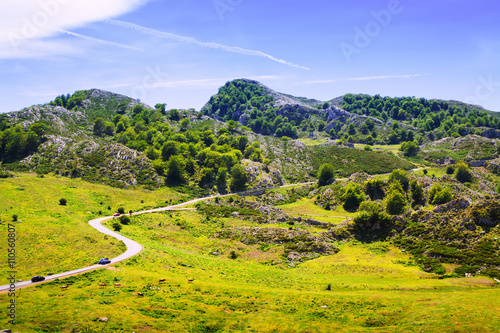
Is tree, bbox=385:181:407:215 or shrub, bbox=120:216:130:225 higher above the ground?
tree, bbox=385:181:407:215

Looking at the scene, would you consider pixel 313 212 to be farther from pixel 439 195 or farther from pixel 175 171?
pixel 175 171


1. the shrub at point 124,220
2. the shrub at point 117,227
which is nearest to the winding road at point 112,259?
the shrub at point 117,227

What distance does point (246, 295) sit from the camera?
142 feet

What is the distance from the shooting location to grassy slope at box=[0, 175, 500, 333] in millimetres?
33662

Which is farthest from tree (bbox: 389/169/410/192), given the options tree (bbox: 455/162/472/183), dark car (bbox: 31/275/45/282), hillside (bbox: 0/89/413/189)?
dark car (bbox: 31/275/45/282)

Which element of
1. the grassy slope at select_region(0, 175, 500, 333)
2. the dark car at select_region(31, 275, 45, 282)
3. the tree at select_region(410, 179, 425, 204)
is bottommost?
the grassy slope at select_region(0, 175, 500, 333)

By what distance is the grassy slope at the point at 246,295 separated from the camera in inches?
1325

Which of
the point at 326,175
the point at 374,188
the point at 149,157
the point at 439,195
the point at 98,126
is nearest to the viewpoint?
the point at 439,195

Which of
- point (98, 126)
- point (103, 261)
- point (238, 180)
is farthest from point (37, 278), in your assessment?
point (98, 126)

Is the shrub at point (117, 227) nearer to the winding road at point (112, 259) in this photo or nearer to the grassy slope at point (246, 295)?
the winding road at point (112, 259)

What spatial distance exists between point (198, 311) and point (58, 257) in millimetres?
29757

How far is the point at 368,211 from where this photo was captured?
84.8m

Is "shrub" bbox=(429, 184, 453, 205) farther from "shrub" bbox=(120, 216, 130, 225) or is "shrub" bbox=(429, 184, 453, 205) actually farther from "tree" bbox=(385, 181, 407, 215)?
"shrub" bbox=(120, 216, 130, 225)

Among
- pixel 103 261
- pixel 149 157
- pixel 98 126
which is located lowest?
pixel 103 261
